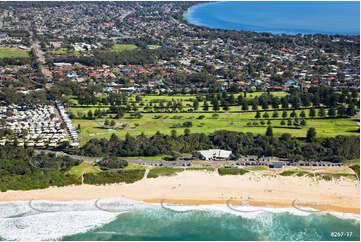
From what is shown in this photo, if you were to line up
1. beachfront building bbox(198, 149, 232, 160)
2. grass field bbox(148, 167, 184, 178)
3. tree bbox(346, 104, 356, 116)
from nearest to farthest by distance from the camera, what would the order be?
grass field bbox(148, 167, 184, 178), beachfront building bbox(198, 149, 232, 160), tree bbox(346, 104, 356, 116)

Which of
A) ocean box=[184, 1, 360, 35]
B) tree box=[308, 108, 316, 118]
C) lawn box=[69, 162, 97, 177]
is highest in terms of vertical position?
ocean box=[184, 1, 360, 35]

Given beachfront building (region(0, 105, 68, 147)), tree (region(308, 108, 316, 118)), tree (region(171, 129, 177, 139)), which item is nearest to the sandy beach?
tree (region(171, 129, 177, 139))

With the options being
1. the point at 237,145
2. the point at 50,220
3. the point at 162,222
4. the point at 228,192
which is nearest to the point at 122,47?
the point at 237,145

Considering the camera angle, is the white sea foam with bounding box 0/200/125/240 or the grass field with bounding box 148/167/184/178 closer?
the white sea foam with bounding box 0/200/125/240

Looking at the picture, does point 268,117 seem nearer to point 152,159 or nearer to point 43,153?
point 152,159

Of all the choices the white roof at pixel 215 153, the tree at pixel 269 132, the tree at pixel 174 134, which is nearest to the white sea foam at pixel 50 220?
the white roof at pixel 215 153

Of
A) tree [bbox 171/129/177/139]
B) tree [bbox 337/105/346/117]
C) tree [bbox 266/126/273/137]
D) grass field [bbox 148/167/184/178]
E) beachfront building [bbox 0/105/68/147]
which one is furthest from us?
tree [bbox 337/105/346/117]

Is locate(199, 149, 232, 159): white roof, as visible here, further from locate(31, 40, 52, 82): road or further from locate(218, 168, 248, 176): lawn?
locate(31, 40, 52, 82): road

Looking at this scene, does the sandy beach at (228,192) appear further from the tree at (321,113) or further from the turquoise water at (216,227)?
the tree at (321,113)
